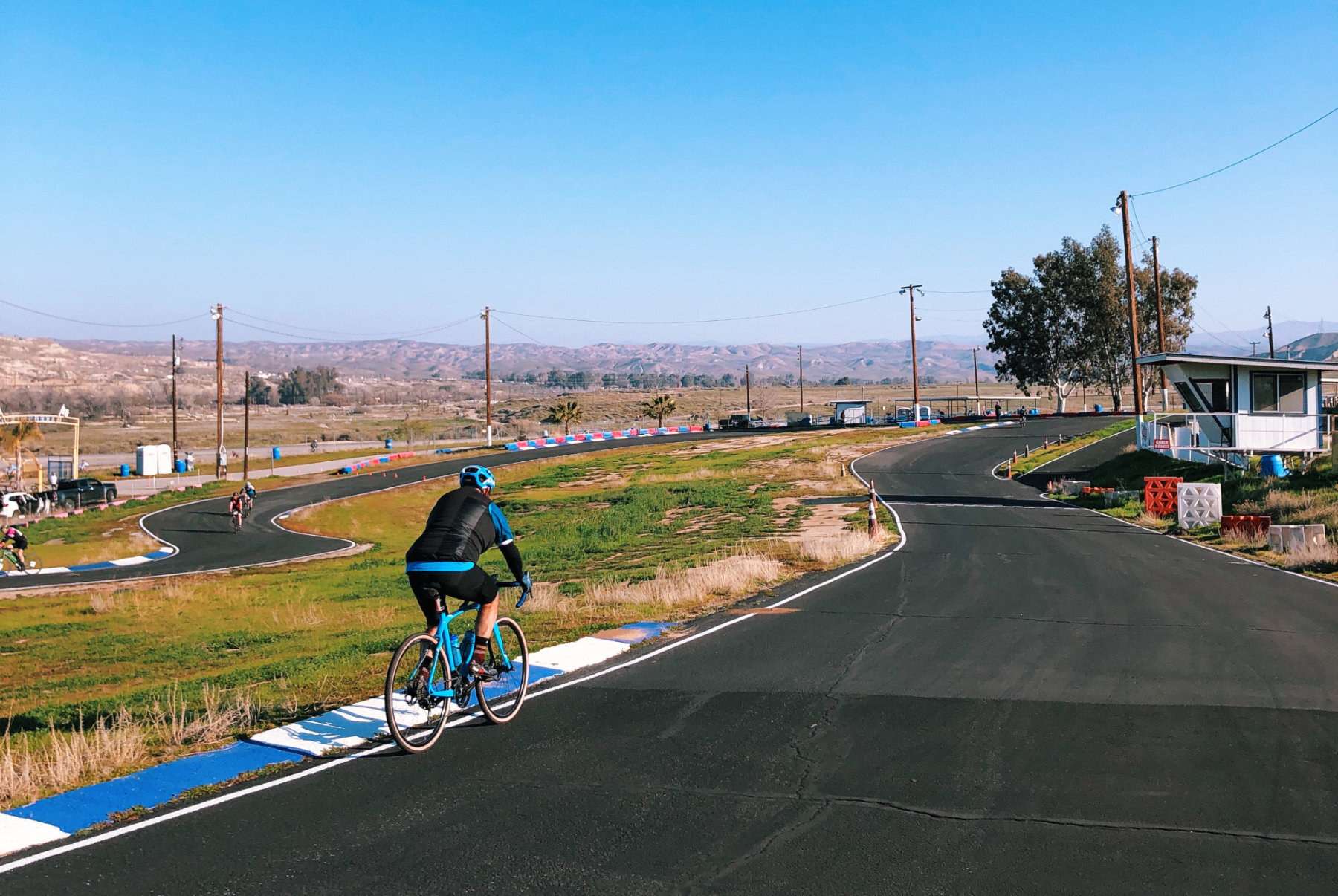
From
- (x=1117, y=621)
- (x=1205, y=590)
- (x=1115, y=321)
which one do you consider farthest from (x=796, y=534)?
(x=1115, y=321)

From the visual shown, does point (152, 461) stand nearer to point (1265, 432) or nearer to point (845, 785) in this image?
point (1265, 432)

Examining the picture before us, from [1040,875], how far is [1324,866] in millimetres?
1666

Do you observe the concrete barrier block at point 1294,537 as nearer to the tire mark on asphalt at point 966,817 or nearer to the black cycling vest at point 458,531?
the tire mark on asphalt at point 966,817

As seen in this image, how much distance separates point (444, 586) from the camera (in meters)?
7.99

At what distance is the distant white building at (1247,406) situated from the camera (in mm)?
34250

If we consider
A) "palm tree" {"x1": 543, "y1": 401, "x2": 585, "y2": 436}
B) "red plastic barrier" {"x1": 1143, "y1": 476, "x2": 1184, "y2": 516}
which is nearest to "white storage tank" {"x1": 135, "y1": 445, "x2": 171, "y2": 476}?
"palm tree" {"x1": 543, "y1": 401, "x2": 585, "y2": 436}

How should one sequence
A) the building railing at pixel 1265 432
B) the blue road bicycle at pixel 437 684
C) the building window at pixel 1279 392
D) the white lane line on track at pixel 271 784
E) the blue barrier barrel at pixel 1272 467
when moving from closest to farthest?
the white lane line on track at pixel 271 784
the blue road bicycle at pixel 437 684
the blue barrier barrel at pixel 1272 467
the building railing at pixel 1265 432
the building window at pixel 1279 392

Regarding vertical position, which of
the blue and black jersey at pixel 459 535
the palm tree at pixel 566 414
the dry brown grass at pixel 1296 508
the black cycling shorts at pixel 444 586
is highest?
the palm tree at pixel 566 414

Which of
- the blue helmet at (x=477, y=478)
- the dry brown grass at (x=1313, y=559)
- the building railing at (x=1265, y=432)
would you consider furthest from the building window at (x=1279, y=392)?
the blue helmet at (x=477, y=478)

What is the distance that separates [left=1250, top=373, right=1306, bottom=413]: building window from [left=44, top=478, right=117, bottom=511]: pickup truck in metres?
52.9

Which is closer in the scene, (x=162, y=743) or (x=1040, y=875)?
(x=1040, y=875)

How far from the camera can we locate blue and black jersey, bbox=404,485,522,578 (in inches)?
313

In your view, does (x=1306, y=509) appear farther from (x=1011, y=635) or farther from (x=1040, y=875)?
(x=1040, y=875)

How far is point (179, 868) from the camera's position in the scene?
5742 mm
